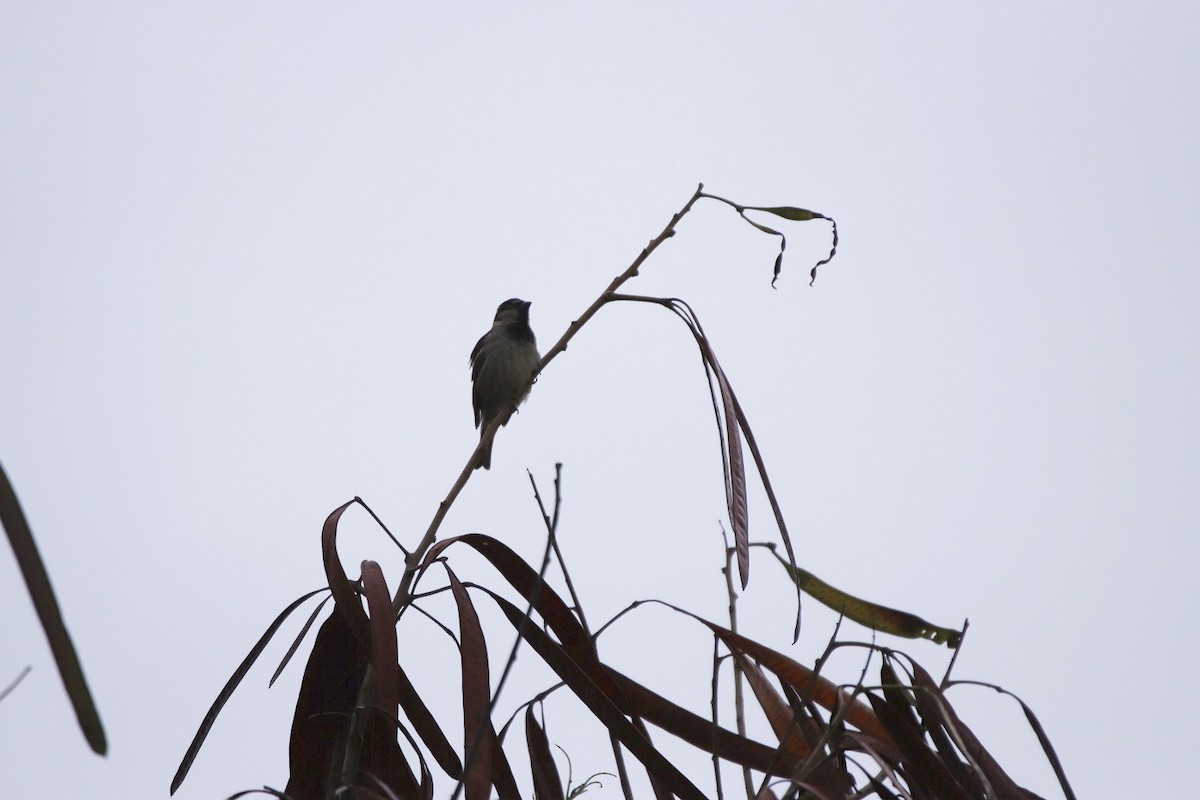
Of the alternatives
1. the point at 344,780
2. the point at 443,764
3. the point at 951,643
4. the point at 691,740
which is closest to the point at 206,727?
the point at 344,780

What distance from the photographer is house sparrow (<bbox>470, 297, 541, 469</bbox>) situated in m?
7.79

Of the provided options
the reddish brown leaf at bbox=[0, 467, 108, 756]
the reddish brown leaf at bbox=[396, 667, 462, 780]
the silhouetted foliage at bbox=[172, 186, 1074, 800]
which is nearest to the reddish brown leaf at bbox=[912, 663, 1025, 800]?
the silhouetted foliage at bbox=[172, 186, 1074, 800]

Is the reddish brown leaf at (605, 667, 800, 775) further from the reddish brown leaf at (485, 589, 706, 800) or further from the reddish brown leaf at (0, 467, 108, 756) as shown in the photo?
the reddish brown leaf at (0, 467, 108, 756)

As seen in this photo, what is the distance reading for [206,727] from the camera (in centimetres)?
189

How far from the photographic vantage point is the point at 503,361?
25.7ft

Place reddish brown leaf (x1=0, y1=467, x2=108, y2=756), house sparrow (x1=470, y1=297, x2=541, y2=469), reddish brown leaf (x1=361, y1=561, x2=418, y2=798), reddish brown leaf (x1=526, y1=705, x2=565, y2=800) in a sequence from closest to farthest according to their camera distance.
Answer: reddish brown leaf (x1=0, y1=467, x2=108, y2=756) → reddish brown leaf (x1=361, y1=561, x2=418, y2=798) → reddish brown leaf (x1=526, y1=705, x2=565, y2=800) → house sparrow (x1=470, y1=297, x2=541, y2=469)

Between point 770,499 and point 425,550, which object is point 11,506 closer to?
point 425,550

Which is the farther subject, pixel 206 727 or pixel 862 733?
pixel 862 733

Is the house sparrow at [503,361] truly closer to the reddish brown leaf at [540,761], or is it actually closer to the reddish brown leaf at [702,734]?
the reddish brown leaf at [540,761]

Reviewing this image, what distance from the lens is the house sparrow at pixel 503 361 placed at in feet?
25.5

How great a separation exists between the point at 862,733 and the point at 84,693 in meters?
1.53

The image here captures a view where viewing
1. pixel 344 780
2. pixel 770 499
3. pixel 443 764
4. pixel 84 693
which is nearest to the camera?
pixel 84 693

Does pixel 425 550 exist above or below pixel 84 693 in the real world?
above

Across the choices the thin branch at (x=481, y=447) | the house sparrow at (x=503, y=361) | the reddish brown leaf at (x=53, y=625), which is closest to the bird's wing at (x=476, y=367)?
the house sparrow at (x=503, y=361)
